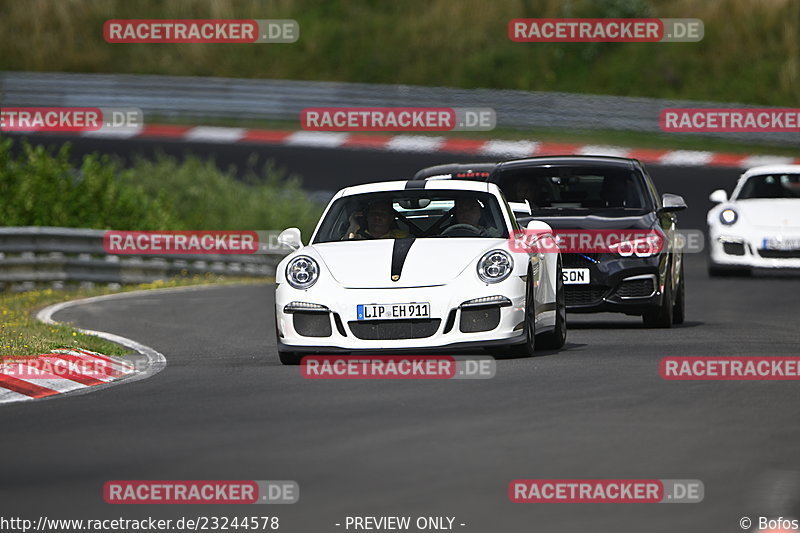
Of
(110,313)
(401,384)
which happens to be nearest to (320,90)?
(110,313)

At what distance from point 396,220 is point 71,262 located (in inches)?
392

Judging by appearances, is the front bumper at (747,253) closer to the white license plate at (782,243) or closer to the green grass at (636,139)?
the white license plate at (782,243)

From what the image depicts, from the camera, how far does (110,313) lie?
57.8 feet

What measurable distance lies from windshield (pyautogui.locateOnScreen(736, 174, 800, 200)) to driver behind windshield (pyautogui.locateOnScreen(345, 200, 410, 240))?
371 inches

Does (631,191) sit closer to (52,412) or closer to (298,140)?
(52,412)

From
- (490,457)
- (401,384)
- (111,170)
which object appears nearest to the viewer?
(490,457)

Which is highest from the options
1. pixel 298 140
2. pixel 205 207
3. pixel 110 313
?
pixel 298 140

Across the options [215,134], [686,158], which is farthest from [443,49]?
[686,158]

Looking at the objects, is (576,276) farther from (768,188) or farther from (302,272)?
(768,188)

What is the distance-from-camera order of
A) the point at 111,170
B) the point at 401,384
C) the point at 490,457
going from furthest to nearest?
the point at 111,170 → the point at 401,384 → the point at 490,457

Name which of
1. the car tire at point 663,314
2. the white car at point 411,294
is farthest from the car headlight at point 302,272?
the car tire at point 663,314

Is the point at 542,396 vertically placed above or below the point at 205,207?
below

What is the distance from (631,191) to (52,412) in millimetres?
6924

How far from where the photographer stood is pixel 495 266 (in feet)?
37.1
